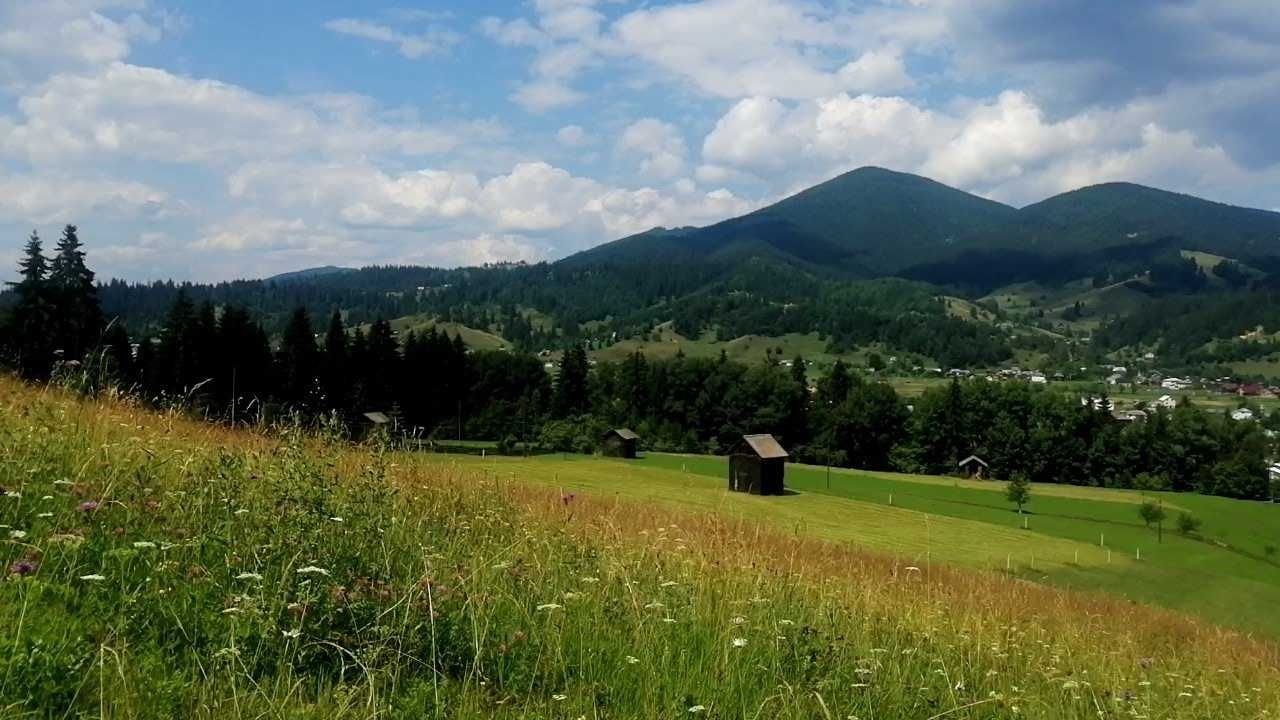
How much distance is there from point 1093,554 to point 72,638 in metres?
49.4

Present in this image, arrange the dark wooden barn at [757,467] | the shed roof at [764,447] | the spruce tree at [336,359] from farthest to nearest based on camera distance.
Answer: the shed roof at [764,447], the dark wooden barn at [757,467], the spruce tree at [336,359]

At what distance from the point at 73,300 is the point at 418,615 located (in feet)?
146

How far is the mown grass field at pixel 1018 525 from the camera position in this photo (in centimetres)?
Result: 3075

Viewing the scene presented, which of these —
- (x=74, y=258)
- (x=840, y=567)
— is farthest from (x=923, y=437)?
(x=840, y=567)

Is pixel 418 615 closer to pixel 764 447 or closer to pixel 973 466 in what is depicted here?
pixel 764 447

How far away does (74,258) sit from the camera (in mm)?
50000

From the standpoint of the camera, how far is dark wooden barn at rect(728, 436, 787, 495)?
65.3 metres

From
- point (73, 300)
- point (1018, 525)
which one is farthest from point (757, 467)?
point (73, 300)

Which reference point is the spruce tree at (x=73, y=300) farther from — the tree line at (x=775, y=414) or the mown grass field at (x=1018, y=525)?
the mown grass field at (x=1018, y=525)

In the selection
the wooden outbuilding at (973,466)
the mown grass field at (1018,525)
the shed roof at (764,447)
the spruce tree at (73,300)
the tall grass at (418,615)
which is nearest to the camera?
the tall grass at (418,615)

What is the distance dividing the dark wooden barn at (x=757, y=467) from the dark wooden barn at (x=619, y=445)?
2473cm

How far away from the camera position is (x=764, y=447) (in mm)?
67125

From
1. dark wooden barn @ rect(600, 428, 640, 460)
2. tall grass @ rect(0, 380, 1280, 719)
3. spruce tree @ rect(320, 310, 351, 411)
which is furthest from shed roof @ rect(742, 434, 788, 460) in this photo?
tall grass @ rect(0, 380, 1280, 719)

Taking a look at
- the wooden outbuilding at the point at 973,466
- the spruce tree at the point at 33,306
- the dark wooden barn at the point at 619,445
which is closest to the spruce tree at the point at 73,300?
the spruce tree at the point at 33,306
